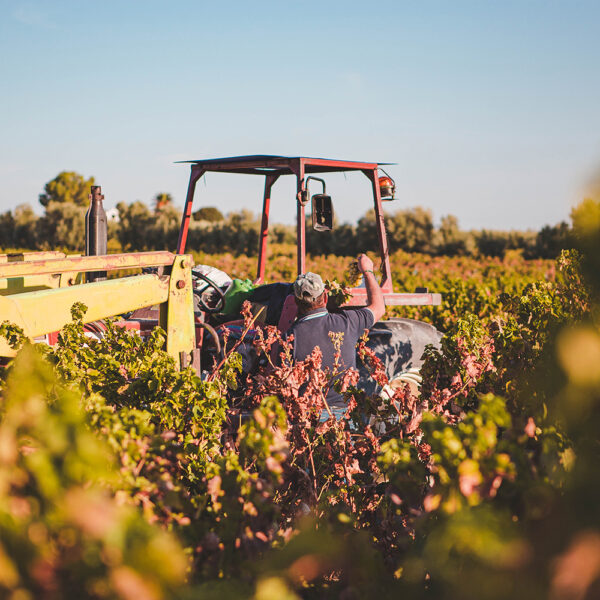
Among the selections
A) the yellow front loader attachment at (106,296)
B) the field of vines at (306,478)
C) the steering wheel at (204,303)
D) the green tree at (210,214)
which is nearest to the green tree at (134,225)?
the green tree at (210,214)

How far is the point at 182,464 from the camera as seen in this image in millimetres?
2488

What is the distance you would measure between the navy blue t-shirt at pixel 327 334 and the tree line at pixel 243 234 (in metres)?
26.4

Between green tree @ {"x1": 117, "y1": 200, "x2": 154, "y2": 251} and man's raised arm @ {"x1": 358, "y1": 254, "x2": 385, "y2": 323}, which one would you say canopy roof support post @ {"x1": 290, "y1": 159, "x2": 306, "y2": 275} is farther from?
green tree @ {"x1": 117, "y1": 200, "x2": 154, "y2": 251}

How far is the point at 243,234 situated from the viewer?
37312 mm

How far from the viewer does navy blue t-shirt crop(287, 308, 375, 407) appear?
4.34m

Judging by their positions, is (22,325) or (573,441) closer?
(573,441)

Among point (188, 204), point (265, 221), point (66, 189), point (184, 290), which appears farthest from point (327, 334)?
point (66, 189)

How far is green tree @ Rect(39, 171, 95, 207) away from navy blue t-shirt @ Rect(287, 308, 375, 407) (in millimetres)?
95544

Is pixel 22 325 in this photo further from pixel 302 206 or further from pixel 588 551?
pixel 302 206

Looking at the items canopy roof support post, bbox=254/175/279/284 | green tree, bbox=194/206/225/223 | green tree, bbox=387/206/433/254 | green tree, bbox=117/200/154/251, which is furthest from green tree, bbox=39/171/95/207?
canopy roof support post, bbox=254/175/279/284

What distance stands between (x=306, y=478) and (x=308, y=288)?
6.12 feet

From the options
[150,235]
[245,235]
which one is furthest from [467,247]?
[150,235]

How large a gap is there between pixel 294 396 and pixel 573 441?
60.8 inches

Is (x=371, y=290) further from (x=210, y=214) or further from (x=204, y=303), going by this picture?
(x=210, y=214)
